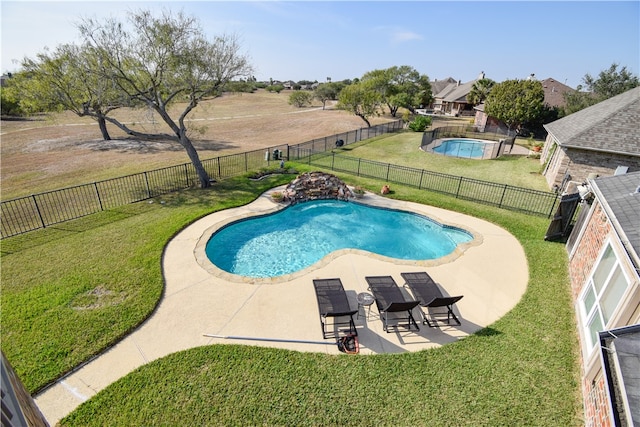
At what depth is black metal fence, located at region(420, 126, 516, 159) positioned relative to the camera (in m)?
26.8

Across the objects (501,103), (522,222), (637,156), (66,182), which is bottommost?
(66,182)

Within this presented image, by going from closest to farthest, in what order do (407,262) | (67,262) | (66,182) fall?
(67,262)
(407,262)
(66,182)

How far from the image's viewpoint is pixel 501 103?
2981 cm

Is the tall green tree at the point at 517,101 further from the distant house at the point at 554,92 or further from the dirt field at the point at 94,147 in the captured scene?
the dirt field at the point at 94,147

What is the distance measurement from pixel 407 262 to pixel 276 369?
550cm

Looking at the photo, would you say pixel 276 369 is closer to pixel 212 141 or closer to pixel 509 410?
pixel 509 410

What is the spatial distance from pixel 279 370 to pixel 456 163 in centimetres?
2156

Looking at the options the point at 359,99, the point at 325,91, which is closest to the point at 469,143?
the point at 359,99

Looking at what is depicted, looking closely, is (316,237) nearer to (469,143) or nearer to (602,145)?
(602,145)

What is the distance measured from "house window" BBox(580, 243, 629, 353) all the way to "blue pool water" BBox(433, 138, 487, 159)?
77.6 ft

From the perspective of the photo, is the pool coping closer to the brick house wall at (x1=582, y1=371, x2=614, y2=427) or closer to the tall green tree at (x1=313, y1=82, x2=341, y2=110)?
the brick house wall at (x1=582, y1=371, x2=614, y2=427)

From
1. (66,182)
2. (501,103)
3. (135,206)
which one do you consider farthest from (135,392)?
(501,103)

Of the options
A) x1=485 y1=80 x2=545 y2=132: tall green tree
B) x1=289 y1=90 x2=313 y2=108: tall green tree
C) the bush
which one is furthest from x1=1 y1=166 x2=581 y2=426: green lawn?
x1=289 y1=90 x2=313 y2=108: tall green tree

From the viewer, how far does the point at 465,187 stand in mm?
17000
